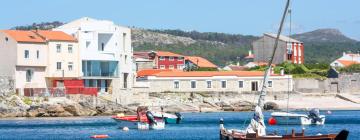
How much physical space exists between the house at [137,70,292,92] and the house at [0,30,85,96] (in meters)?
11.5

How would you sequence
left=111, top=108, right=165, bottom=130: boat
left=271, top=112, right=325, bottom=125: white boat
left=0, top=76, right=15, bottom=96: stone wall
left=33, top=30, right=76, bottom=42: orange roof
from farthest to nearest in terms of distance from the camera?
left=33, top=30, right=76, bottom=42: orange roof < left=0, top=76, right=15, bottom=96: stone wall < left=271, top=112, right=325, bottom=125: white boat < left=111, top=108, right=165, bottom=130: boat

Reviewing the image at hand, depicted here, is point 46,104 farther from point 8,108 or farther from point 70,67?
point 70,67

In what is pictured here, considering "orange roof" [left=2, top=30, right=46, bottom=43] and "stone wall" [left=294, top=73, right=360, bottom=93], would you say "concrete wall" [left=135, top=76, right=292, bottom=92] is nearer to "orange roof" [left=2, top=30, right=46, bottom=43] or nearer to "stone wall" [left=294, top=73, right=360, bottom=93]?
"stone wall" [left=294, top=73, right=360, bottom=93]

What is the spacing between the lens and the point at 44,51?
96125 mm


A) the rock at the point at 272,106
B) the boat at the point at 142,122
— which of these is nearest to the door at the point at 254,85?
the rock at the point at 272,106

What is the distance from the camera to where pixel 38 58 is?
314ft

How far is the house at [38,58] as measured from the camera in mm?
93938

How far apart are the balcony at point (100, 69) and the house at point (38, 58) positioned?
1.27 meters

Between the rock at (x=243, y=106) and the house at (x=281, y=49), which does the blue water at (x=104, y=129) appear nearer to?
the rock at (x=243, y=106)

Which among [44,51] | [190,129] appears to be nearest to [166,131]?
[190,129]


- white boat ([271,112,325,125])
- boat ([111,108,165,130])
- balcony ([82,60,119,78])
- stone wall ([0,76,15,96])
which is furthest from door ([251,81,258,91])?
boat ([111,108,165,130])

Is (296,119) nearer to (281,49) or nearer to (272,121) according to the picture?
(272,121)

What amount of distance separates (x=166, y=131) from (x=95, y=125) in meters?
8.54

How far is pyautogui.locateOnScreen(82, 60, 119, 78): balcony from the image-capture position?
99500 mm
